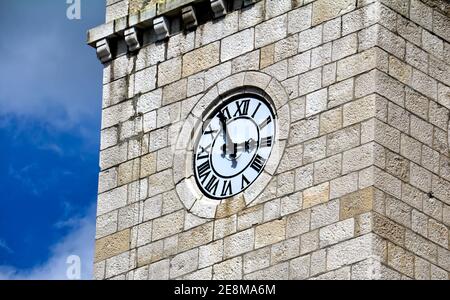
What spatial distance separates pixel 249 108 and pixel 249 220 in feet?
4.90

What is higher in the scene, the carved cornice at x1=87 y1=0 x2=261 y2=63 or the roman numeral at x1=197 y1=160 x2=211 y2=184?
the carved cornice at x1=87 y1=0 x2=261 y2=63

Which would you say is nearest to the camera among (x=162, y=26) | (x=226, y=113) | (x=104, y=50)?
(x=226, y=113)

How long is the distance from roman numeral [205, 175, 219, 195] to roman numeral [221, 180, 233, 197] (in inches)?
5.3

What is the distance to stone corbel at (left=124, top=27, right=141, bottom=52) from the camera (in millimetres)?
40469

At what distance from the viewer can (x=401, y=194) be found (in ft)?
123

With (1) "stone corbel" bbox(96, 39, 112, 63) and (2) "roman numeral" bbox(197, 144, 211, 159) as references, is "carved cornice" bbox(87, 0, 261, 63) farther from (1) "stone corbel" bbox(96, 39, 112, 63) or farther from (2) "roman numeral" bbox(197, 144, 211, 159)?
(2) "roman numeral" bbox(197, 144, 211, 159)

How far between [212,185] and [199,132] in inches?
30.6

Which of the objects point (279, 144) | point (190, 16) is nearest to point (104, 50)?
point (190, 16)

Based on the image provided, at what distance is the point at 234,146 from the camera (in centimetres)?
3869

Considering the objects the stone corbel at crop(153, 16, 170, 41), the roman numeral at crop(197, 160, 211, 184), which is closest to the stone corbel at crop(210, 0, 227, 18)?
the stone corbel at crop(153, 16, 170, 41)

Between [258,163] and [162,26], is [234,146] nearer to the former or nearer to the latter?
[258,163]
